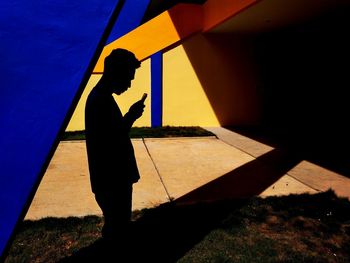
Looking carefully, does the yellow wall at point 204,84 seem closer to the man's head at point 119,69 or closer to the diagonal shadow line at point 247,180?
the diagonal shadow line at point 247,180

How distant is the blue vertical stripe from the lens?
9922 millimetres

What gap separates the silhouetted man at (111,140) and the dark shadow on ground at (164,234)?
415mm

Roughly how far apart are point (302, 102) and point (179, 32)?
228 inches

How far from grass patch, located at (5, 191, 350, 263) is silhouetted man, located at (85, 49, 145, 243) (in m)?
0.64

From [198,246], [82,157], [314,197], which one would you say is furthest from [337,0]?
[82,157]

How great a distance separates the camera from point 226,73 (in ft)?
34.8

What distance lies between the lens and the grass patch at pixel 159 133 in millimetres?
8953

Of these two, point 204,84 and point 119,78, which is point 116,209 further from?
point 204,84

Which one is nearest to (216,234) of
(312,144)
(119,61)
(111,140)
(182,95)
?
(111,140)

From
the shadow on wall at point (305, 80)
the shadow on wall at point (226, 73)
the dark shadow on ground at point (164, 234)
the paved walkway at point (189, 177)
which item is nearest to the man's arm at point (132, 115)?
the dark shadow on ground at point (164, 234)

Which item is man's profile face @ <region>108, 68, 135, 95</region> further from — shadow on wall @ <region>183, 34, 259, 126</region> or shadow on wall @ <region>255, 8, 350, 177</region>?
shadow on wall @ <region>183, 34, 259, 126</region>

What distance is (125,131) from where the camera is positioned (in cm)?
235

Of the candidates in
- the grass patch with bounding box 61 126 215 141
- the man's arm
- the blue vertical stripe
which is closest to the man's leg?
the man's arm

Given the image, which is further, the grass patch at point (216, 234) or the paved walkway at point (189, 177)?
the paved walkway at point (189, 177)
